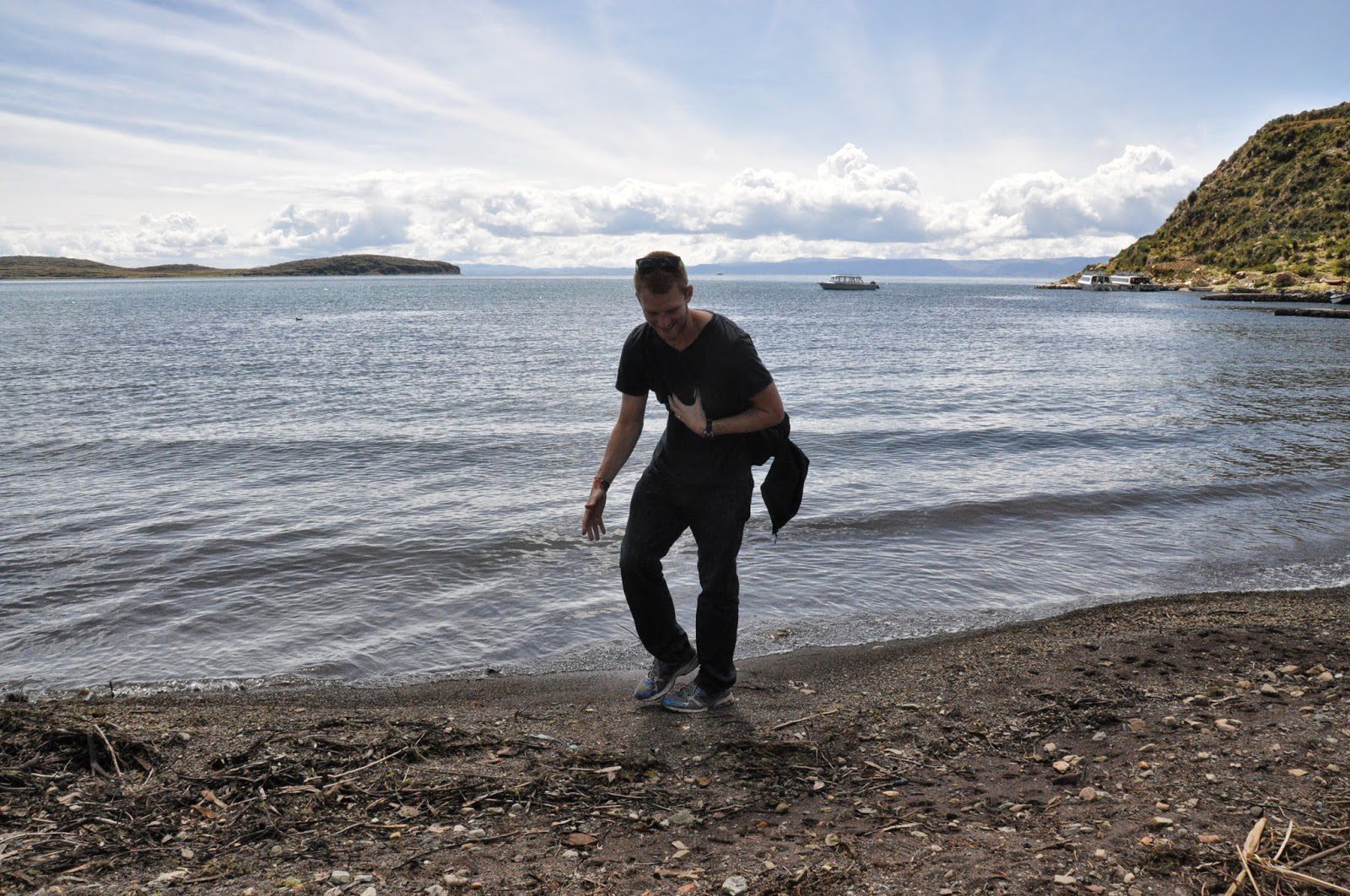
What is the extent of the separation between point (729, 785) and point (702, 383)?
2.07 metres

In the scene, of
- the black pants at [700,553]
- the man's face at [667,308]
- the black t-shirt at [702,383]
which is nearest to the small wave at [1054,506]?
the black pants at [700,553]

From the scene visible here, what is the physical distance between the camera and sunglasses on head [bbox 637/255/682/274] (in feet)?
14.6

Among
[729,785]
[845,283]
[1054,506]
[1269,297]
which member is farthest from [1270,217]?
[729,785]

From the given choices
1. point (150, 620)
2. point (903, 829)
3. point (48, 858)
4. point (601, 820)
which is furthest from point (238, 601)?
point (903, 829)

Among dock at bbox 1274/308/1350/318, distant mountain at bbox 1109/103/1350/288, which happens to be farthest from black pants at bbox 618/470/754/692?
distant mountain at bbox 1109/103/1350/288

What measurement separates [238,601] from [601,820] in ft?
18.6

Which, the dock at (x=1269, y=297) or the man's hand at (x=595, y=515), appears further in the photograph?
the dock at (x=1269, y=297)

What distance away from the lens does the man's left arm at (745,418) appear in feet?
15.5

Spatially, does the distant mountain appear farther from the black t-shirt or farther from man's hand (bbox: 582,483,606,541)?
man's hand (bbox: 582,483,606,541)

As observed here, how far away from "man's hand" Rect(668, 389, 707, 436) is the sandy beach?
1.73m

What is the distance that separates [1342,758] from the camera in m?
4.16

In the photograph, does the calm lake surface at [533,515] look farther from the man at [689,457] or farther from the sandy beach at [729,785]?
the man at [689,457]

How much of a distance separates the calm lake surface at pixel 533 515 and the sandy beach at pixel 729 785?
1362mm

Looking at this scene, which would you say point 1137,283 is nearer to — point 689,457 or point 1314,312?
point 1314,312
